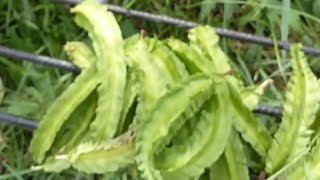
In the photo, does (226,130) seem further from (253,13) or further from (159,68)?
(253,13)

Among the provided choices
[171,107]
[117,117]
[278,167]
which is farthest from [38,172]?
[278,167]

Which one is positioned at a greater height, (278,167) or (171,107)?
(171,107)

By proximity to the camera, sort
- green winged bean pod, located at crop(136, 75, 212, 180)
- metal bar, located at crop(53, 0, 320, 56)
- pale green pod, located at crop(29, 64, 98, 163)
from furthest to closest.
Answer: metal bar, located at crop(53, 0, 320, 56) < pale green pod, located at crop(29, 64, 98, 163) < green winged bean pod, located at crop(136, 75, 212, 180)

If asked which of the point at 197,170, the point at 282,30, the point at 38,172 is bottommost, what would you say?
the point at 38,172

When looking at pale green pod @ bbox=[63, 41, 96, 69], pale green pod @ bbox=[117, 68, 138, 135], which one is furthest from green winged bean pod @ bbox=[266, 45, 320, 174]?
pale green pod @ bbox=[63, 41, 96, 69]

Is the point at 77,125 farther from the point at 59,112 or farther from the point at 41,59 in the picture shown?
the point at 41,59

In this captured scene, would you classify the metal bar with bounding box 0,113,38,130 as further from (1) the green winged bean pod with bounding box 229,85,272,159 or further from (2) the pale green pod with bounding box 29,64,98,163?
(1) the green winged bean pod with bounding box 229,85,272,159

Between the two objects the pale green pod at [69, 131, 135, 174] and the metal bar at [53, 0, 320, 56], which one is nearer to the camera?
the pale green pod at [69, 131, 135, 174]

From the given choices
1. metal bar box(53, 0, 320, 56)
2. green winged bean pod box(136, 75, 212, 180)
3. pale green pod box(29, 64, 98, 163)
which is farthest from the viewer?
metal bar box(53, 0, 320, 56)
